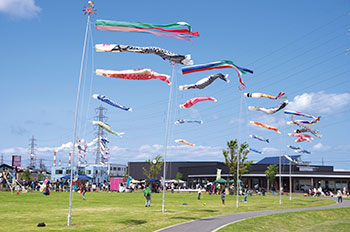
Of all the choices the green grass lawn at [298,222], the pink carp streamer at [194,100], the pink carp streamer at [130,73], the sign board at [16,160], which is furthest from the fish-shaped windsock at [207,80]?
the sign board at [16,160]

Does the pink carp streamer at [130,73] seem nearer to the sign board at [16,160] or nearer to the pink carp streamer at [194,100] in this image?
the pink carp streamer at [194,100]

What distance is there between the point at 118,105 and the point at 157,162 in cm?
6382

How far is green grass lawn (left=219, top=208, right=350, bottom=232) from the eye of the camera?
25.2 meters

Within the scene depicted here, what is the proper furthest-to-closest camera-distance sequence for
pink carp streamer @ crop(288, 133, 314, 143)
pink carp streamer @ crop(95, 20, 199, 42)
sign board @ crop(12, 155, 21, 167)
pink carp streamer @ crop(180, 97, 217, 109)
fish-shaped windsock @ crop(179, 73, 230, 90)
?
sign board @ crop(12, 155, 21, 167) < pink carp streamer @ crop(288, 133, 314, 143) < pink carp streamer @ crop(180, 97, 217, 109) < fish-shaped windsock @ crop(179, 73, 230, 90) < pink carp streamer @ crop(95, 20, 199, 42)

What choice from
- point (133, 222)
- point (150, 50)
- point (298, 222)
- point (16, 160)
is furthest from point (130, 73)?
point (16, 160)

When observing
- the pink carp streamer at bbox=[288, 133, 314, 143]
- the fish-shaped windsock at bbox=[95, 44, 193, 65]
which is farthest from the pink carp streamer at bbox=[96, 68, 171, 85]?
the pink carp streamer at bbox=[288, 133, 314, 143]

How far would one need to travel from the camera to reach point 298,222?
31.2 meters

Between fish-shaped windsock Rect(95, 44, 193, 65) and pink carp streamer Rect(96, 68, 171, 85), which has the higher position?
fish-shaped windsock Rect(95, 44, 193, 65)

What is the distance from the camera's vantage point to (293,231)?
27.9 meters

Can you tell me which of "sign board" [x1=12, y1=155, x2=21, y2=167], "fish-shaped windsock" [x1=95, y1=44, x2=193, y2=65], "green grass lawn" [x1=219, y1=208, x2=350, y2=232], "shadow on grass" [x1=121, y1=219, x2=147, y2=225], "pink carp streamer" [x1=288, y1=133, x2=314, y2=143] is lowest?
"green grass lawn" [x1=219, y1=208, x2=350, y2=232]

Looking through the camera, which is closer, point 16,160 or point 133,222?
point 133,222

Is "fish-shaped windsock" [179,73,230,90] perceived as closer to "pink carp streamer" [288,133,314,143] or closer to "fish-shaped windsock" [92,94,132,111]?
"fish-shaped windsock" [92,94,132,111]

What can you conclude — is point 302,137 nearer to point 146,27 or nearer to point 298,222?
point 298,222

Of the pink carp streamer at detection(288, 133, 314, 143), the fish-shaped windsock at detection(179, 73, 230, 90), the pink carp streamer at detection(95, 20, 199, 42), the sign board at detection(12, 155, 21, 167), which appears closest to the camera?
the pink carp streamer at detection(95, 20, 199, 42)
